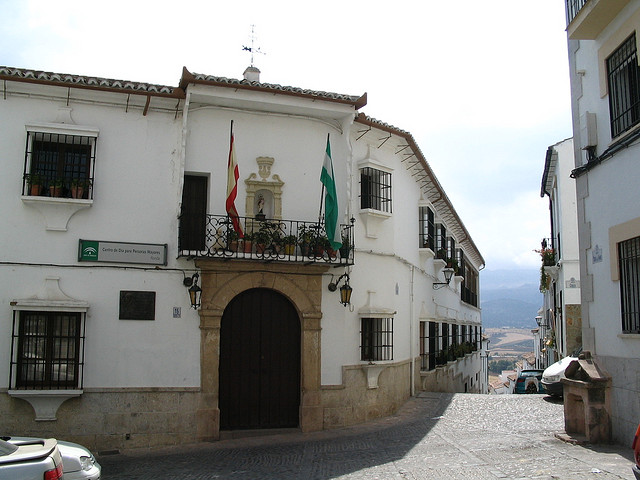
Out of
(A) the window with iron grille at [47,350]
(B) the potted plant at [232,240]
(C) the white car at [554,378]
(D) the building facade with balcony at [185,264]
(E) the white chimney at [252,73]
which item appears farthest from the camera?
(C) the white car at [554,378]

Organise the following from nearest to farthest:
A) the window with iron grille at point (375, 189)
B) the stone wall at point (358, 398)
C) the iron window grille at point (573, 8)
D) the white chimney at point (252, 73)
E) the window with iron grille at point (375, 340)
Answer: the iron window grille at point (573, 8)
the stone wall at point (358, 398)
the window with iron grille at point (375, 340)
the window with iron grille at point (375, 189)
the white chimney at point (252, 73)

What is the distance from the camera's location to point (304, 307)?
40.3ft

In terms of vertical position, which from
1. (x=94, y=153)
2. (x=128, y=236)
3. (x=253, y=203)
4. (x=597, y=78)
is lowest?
(x=128, y=236)

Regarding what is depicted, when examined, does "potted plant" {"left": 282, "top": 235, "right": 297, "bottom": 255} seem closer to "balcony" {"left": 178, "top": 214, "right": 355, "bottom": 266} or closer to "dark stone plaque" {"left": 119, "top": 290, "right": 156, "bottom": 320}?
"balcony" {"left": 178, "top": 214, "right": 355, "bottom": 266}

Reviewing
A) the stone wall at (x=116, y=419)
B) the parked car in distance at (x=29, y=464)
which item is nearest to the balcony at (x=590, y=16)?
the stone wall at (x=116, y=419)

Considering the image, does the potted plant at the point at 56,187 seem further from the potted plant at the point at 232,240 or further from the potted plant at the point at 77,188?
the potted plant at the point at 232,240

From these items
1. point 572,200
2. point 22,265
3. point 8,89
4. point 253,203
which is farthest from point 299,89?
point 572,200

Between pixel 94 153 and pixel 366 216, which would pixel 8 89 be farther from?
pixel 366 216

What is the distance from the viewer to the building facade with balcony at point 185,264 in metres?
11.0

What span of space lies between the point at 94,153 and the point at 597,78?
905 centimetres

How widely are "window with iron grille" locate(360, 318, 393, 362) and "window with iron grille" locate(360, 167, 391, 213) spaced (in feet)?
8.12

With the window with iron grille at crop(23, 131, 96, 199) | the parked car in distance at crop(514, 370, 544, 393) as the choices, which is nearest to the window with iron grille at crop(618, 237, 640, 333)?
the window with iron grille at crop(23, 131, 96, 199)

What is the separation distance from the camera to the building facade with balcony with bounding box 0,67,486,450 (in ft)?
36.0

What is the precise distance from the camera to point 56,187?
11.1 meters
